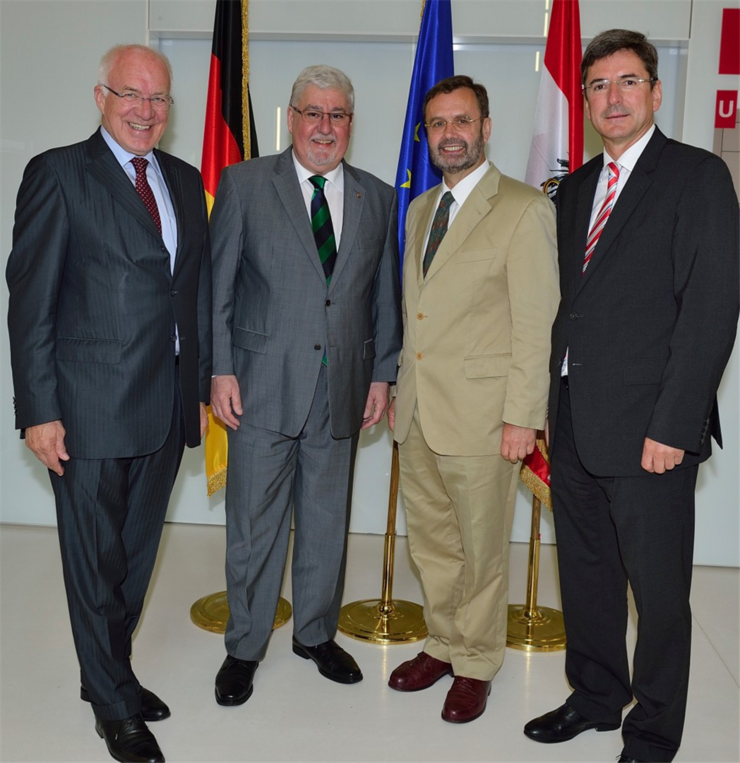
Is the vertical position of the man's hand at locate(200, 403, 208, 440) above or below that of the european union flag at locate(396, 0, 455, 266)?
below

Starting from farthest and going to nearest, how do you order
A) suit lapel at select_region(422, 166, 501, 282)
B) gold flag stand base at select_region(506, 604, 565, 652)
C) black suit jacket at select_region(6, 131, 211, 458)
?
gold flag stand base at select_region(506, 604, 565, 652), suit lapel at select_region(422, 166, 501, 282), black suit jacket at select_region(6, 131, 211, 458)

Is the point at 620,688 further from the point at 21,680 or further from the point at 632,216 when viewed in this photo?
the point at 21,680

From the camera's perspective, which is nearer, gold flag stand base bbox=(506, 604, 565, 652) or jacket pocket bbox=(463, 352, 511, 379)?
jacket pocket bbox=(463, 352, 511, 379)

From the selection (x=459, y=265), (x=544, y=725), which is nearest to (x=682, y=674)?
(x=544, y=725)

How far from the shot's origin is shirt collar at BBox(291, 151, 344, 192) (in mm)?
2770

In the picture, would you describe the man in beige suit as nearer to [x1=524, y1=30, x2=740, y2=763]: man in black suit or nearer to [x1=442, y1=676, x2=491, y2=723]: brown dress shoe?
[x1=442, y1=676, x2=491, y2=723]: brown dress shoe

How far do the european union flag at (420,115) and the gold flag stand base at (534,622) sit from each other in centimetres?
136

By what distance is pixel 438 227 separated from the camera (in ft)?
8.86

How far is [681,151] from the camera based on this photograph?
7.36ft

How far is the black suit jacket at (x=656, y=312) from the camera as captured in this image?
2.11 m

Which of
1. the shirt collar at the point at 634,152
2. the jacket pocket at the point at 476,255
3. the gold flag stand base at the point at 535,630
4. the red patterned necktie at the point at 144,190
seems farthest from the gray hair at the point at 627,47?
the gold flag stand base at the point at 535,630

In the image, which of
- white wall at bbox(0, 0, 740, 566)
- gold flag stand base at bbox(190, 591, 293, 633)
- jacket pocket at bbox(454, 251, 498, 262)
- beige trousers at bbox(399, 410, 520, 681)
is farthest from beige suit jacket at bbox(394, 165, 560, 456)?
white wall at bbox(0, 0, 740, 566)

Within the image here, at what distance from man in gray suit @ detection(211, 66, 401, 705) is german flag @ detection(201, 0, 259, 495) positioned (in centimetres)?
77

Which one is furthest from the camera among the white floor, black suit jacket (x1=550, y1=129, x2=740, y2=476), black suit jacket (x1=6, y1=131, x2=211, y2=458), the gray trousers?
the gray trousers
